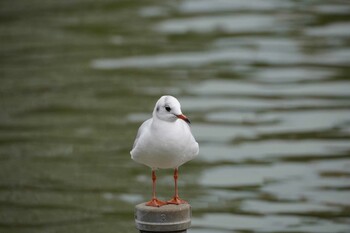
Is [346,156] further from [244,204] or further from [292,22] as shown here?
[292,22]

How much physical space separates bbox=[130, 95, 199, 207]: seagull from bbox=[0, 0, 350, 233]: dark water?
2.84 m

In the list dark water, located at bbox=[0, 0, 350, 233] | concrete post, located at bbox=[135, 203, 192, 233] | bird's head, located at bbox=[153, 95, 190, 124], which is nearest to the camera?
concrete post, located at bbox=[135, 203, 192, 233]

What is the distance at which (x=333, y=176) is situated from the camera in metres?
7.73

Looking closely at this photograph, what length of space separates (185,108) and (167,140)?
5.33 meters

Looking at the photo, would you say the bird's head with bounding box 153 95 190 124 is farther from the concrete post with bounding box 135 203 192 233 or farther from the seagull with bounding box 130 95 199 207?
the concrete post with bounding box 135 203 192 233

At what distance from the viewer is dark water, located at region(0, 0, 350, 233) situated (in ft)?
23.9

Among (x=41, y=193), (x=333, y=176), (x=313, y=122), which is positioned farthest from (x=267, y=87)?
(x=41, y=193)

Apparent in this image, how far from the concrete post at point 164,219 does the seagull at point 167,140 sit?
0.09 meters

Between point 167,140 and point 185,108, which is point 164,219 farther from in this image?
point 185,108

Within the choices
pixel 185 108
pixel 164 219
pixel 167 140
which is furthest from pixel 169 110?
pixel 185 108

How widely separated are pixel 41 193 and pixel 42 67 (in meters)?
3.28

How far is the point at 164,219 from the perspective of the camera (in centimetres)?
381

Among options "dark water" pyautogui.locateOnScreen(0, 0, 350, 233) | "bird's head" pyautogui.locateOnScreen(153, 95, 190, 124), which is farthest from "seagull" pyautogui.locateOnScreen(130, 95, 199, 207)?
"dark water" pyautogui.locateOnScreen(0, 0, 350, 233)

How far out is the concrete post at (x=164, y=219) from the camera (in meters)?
3.79
